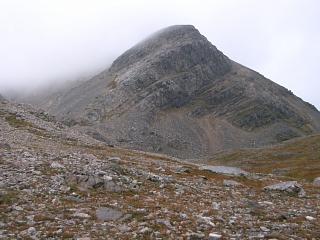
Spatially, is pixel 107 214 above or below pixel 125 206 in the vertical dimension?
below

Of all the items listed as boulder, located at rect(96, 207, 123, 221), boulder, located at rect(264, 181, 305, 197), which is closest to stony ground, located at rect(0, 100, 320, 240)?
boulder, located at rect(96, 207, 123, 221)

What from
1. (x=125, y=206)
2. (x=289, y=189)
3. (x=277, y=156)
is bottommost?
(x=277, y=156)

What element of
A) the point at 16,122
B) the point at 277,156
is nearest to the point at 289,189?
the point at 16,122

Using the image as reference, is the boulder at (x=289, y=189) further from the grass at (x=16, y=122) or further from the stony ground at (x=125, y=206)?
the grass at (x=16, y=122)

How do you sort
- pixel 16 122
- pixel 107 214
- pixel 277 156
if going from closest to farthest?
pixel 107 214 → pixel 16 122 → pixel 277 156

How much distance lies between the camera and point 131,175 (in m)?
36.0

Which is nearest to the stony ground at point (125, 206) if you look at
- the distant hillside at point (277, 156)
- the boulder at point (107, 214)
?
the boulder at point (107, 214)

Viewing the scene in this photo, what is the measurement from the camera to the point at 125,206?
2591cm

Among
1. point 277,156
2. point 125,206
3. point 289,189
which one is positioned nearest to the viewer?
point 125,206

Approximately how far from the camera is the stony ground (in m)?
21.5

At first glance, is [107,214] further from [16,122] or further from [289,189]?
[16,122]

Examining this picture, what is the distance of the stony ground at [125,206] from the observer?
21.5 m

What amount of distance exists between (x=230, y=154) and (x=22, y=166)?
546ft

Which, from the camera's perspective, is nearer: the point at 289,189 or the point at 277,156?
the point at 289,189
